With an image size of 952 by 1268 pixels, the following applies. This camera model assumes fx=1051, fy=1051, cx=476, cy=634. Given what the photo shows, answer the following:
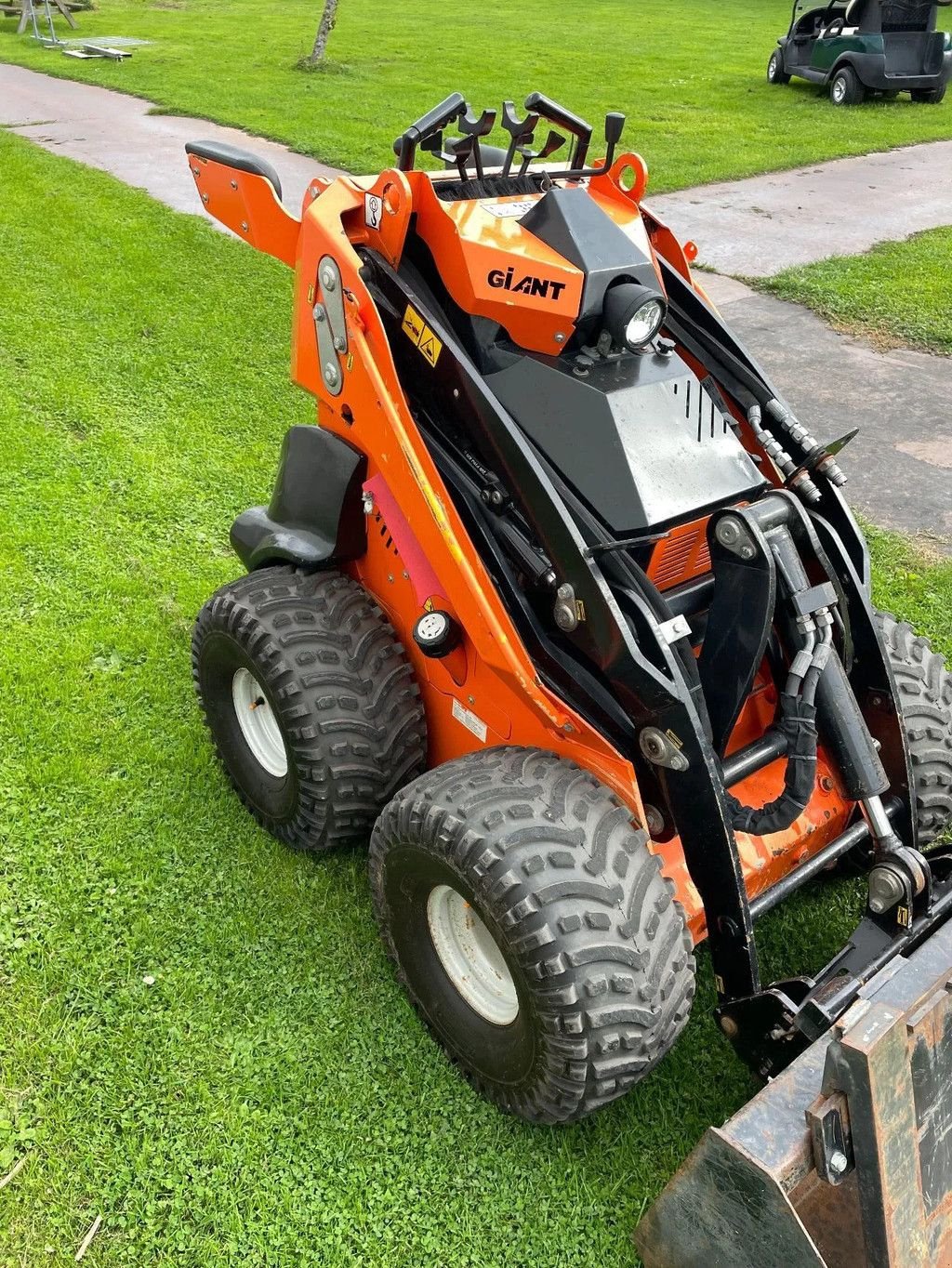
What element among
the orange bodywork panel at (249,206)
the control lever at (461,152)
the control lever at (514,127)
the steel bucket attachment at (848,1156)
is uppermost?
the control lever at (514,127)

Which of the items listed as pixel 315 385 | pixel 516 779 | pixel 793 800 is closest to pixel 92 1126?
pixel 516 779

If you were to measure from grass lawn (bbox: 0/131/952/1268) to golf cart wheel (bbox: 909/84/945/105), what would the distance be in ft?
44.6

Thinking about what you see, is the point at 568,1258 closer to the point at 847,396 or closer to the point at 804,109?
the point at 847,396

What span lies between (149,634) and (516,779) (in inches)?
85.9

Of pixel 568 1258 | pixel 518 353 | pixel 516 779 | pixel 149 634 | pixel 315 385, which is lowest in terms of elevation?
pixel 568 1258

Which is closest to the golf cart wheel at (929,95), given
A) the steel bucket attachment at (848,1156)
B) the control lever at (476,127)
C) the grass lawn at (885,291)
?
the grass lawn at (885,291)

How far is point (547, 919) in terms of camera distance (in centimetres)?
205

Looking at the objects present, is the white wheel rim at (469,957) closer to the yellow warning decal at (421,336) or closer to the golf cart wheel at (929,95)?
the yellow warning decal at (421,336)

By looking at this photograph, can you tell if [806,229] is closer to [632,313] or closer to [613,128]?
[613,128]

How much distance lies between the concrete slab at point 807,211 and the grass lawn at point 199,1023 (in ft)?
16.3

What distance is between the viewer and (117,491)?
4859 millimetres

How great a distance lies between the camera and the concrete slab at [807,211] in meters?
8.62

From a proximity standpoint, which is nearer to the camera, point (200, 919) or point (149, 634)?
point (200, 919)

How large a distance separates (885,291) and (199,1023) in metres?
7.31
